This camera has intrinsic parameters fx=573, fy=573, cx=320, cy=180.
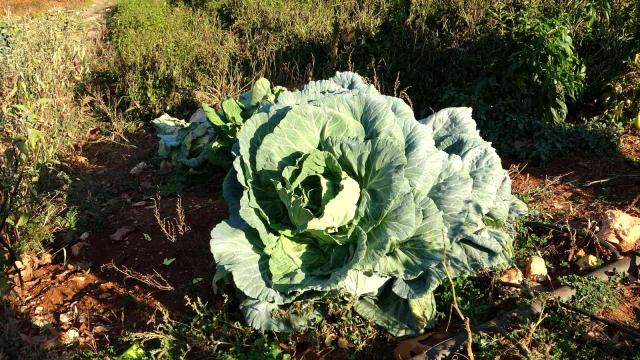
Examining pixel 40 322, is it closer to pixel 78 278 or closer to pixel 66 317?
pixel 66 317

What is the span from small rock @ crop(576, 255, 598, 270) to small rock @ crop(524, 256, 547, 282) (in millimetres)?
255

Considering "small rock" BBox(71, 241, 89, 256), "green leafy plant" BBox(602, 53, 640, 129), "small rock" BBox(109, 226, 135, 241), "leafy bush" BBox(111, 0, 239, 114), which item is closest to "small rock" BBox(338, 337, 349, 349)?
"small rock" BBox(109, 226, 135, 241)

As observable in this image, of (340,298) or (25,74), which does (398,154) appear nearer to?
(340,298)

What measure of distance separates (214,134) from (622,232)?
3026 millimetres

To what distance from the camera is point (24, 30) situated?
7.18m

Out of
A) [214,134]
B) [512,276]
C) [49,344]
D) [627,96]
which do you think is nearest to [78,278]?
[49,344]

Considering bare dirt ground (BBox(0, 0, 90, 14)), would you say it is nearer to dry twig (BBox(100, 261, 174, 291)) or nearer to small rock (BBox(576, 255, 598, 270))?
dry twig (BBox(100, 261, 174, 291))

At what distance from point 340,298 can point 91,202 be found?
7.29ft

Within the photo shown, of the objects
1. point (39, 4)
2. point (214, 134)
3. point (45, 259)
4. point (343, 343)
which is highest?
point (214, 134)

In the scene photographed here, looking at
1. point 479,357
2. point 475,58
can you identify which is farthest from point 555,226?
point 475,58

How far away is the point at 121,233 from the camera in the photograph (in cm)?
408

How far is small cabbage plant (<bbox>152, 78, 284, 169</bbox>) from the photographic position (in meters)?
4.29

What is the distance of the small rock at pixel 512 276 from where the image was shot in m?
3.29

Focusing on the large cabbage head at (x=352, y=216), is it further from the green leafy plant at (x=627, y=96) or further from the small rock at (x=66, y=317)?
the green leafy plant at (x=627, y=96)
